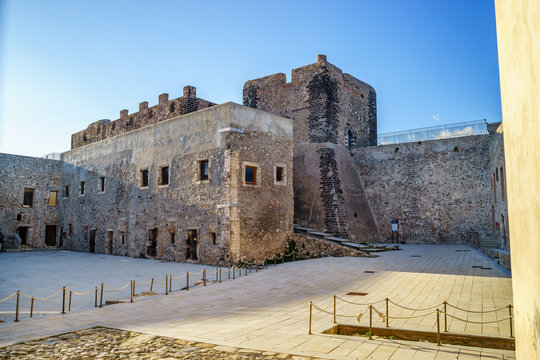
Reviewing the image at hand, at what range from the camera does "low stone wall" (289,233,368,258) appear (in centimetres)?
1647

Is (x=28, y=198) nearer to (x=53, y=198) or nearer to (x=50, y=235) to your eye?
(x=53, y=198)

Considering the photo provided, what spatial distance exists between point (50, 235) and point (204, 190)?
54.1 ft

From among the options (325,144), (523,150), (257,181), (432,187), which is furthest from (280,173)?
(523,150)

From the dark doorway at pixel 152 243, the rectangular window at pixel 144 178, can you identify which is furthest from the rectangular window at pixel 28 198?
the dark doorway at pixel 152 243

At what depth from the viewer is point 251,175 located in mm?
16141

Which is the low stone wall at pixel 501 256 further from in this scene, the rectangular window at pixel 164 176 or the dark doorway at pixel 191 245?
the rectangular window at pixel 164 176

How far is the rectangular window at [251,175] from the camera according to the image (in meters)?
16.0

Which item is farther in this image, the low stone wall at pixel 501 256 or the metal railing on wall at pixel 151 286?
the low stone wall at pixel 501 256

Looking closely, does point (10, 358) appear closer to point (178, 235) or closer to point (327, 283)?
point (327, 283)

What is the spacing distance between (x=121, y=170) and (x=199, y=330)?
16.7m

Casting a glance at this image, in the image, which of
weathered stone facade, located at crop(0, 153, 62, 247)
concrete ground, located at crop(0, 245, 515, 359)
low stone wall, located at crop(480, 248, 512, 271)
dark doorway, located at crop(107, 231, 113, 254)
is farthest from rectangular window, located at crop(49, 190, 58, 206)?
low stone wall, located at crop(480, 248, 512, 271)

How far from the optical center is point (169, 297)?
31.6 feet

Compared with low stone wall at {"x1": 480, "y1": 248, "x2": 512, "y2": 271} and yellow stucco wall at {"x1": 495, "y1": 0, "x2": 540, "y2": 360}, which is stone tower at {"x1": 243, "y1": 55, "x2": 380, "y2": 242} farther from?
yellow stucco wall at {"x1": 495, "y1": 0, "x2": 540, "y2": 360}

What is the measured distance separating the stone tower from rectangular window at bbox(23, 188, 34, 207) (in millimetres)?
16738
